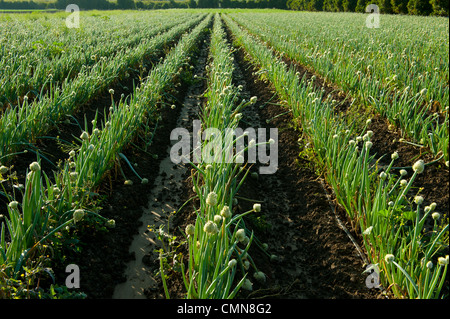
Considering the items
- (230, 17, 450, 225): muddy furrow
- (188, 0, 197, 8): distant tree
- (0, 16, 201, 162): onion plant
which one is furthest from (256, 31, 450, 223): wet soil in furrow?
(188, 0, 197, 8): distant tree

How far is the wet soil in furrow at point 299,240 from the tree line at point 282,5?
29307 millimetres

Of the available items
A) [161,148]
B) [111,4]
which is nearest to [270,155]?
[161,148]

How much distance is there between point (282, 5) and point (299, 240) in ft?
221

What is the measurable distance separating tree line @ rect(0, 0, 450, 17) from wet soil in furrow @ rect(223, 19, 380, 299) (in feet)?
96.2

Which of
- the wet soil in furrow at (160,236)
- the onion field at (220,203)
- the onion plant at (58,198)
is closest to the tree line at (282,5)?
the onion field at (220,203)

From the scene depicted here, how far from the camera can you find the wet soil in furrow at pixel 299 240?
2172mm

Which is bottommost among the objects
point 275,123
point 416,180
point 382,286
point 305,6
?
point 382,286

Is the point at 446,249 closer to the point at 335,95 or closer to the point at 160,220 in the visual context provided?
the point at 160,220

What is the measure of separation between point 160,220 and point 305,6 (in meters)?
54.4

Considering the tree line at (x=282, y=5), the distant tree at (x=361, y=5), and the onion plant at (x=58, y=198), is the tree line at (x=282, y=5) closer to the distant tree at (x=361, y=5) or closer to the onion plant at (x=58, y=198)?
the distant tree at (x=361, y=5)

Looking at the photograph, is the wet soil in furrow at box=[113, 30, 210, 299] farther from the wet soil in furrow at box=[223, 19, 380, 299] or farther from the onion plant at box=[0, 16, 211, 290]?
the wet soil in furrow at box=[223, 19, 380, 299]

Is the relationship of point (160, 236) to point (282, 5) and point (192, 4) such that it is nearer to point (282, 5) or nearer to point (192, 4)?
point (282, 5)

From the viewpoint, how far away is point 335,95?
558cm

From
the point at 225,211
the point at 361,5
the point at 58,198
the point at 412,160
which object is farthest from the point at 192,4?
the point at 225,211
